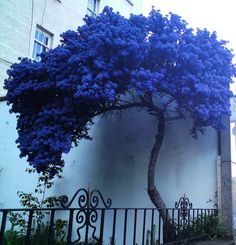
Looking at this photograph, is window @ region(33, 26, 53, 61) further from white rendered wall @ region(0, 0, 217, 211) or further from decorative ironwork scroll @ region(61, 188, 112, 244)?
decorative ironwork scroll @ region(61, 188, 112, 244)

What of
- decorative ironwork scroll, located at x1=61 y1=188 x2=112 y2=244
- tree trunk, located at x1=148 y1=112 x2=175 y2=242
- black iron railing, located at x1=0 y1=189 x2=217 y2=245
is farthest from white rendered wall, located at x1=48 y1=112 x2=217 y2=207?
decorative ironwork scroll, located at x1=61 y1=188 x2=112 y2=244

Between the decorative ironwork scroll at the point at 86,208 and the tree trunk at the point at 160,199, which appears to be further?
the tree trunk at the point at 160,199

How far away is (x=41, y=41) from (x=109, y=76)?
Answer: 26.8 ft

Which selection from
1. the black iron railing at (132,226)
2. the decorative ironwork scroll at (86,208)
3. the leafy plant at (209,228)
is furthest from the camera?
the leafy plant at (209,228)

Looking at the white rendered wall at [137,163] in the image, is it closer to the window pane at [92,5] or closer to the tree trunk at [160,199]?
the tree trunk at [160,199]

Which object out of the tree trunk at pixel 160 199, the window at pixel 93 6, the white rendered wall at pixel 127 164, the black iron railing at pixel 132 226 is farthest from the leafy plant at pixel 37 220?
the window at pixel 93 6

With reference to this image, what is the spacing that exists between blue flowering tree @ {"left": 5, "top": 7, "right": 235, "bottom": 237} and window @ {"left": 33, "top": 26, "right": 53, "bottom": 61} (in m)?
6.79

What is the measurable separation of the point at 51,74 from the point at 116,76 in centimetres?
95

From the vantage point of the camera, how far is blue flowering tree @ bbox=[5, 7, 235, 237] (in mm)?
4215

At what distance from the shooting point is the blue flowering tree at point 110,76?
13.8 ft

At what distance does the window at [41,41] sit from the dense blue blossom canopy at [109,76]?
686 centimetres

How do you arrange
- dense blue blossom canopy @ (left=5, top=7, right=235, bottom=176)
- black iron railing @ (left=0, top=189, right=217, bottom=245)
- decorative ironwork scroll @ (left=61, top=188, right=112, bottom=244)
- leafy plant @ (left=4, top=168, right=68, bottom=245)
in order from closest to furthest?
decorative ironwork scroll @ (left=61, top=188, right=112, bottom=244), dense blue blossom canopy @ (left=5, top=7, right=235, bottom=176), black iron railing @ (left=0, top=189, right=217, bottom=245), leafy plant @ (left=4, top=168, right=68, bottom=245)

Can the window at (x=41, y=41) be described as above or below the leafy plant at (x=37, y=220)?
above

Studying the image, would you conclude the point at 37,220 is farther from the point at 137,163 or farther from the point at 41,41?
the point at 41,41
